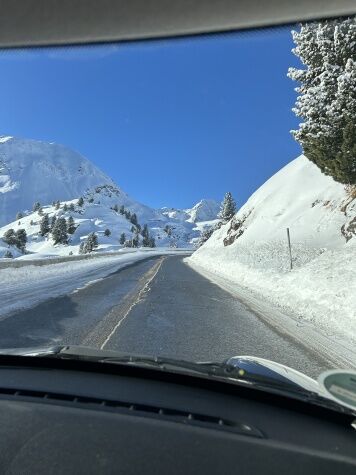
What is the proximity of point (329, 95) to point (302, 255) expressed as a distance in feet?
32.8

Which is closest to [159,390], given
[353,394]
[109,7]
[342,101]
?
[353,394]

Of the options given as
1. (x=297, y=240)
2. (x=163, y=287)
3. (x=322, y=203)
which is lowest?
(x=163, y=287)

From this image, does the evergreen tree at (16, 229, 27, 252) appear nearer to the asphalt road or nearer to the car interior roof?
the asphalt road

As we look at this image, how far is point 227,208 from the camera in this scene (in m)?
93.1

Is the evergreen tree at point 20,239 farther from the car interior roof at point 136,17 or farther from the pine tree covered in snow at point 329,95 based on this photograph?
the car interior roof at point 136,17

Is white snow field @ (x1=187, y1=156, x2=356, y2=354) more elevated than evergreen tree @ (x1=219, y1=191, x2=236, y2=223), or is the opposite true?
evergreen tree @ (x1=219, y1=191, x2=236, y2=223)

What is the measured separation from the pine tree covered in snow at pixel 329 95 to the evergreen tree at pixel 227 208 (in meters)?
73.3

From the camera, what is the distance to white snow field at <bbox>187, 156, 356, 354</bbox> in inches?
414

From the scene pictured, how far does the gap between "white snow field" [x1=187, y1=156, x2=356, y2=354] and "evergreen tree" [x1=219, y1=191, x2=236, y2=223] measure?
18.0 metres

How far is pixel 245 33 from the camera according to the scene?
232 inches

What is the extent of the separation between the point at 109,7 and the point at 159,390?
4165 millimetres

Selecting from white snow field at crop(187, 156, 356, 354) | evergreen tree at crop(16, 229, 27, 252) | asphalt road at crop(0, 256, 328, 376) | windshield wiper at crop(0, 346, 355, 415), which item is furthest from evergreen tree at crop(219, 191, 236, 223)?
windshield wiper at crop(0, 346, 355, 415)

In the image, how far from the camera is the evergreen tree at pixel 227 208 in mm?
92188

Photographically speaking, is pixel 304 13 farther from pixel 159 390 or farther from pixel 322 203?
pixel 322 203
